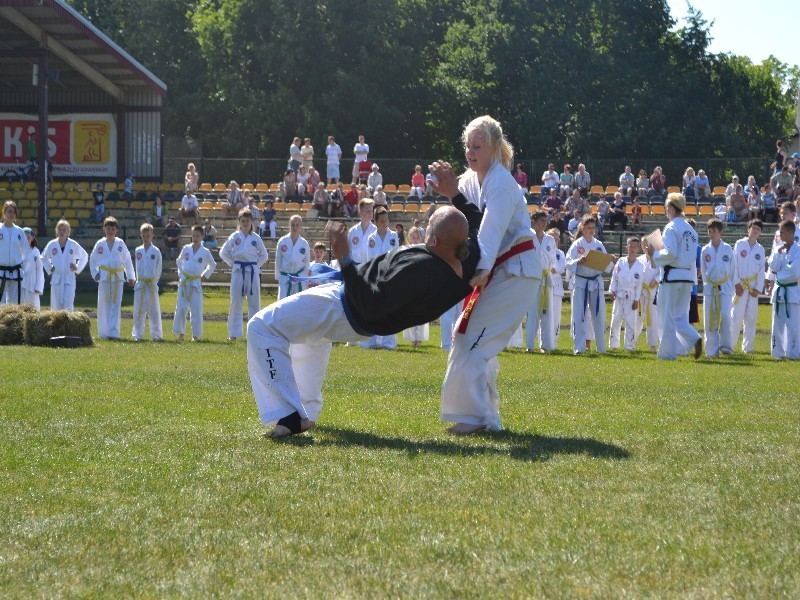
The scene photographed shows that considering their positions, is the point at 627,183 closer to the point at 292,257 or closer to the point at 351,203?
the point at 351,203

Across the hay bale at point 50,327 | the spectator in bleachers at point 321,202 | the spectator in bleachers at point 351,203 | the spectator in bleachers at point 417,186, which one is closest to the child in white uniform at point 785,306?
the hay bale at point 50,327

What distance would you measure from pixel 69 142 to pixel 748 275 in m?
30.0

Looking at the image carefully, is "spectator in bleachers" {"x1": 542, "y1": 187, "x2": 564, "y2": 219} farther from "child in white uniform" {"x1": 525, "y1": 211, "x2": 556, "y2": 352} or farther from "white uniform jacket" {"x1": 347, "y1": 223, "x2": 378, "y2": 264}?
"white uniform jacket" {"x1": 347, "y1": 223, "x2": 378, "y2": 264}

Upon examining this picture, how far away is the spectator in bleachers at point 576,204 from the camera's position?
37.8 m

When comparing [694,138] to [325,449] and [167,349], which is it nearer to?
[167,349]

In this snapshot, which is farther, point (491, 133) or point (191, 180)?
point (191, 180)

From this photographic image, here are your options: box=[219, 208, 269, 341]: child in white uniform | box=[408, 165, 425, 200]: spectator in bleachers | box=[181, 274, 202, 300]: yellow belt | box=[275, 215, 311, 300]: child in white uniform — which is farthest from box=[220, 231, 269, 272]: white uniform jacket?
box=[408, 165, 425, 200]: spectator in bleachers

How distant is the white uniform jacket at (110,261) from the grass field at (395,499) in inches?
433

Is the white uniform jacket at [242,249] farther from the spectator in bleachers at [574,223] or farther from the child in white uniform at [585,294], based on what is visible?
the spectator in bleachers at [574,223]

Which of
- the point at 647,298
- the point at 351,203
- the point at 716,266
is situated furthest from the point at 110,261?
the point at 351,203

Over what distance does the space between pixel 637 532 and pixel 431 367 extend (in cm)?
1005

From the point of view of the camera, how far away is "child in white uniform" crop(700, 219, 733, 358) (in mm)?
19891

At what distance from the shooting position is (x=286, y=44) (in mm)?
57500

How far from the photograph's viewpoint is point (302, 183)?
1702 inches
